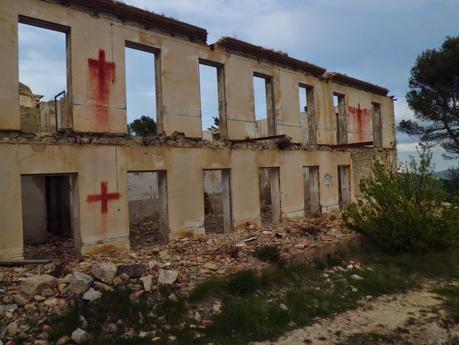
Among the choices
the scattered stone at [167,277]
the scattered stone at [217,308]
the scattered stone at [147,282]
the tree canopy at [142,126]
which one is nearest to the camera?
the scattered stone at [217,308]

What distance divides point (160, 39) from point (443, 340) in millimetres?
8635

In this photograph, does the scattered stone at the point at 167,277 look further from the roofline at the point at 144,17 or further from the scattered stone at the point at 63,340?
the roofline at the point at 144,17

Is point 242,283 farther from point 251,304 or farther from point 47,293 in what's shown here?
point 47,293

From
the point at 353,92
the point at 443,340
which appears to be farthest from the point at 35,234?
the point at 353,92

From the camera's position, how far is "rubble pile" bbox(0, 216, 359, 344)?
5.95 metres

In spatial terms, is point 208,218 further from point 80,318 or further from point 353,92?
point 80,318

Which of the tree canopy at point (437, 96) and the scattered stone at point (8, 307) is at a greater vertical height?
the tree canopy at point (437, 96)

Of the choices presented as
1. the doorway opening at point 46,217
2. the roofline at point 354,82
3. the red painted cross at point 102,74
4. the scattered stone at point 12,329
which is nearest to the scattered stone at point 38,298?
the scattered stone at point 12,329

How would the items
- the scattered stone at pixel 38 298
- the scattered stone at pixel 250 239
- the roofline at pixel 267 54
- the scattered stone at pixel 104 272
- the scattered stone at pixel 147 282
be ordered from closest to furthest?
the scattered stone at pixel 38 298
the scattered stone at pixel 147 282
the scattered stone at pixel 104 272
the scattered stone at pixel 250 239
the roofline at pixel 267 54

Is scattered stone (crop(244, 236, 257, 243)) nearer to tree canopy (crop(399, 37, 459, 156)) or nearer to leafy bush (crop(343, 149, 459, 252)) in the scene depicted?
leafy bush (crop(343, 149, 459, 252))

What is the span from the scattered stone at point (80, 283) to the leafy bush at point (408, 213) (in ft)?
22.3

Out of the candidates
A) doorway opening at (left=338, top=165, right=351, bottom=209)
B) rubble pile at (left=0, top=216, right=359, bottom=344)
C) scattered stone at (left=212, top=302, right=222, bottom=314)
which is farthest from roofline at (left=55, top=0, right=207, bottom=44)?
doorway opening at (left=338, top=165, right=351, bottom=209)

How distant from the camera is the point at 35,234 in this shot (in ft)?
41.4

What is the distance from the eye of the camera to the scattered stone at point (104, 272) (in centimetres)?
672
